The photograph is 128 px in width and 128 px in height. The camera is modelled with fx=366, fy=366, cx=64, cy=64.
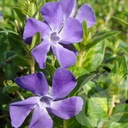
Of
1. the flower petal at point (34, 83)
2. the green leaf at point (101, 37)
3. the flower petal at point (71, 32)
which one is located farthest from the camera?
the green leaf at point (101, 37)

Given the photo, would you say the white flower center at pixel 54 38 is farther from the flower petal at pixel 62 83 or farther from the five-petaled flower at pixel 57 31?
the flower petal at pixel 62 83

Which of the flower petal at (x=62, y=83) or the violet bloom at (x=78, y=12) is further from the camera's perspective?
the violet bloom at (x=78, y=12)

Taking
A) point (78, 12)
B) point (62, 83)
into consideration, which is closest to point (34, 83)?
point (62, 83)

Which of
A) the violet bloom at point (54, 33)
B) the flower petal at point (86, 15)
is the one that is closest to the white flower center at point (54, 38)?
the violet bloom at point (54, 33)

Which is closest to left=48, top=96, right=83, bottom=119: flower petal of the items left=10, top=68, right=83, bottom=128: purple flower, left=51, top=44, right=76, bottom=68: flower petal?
left=10, top=68, right=83, bottom=128: purple flower

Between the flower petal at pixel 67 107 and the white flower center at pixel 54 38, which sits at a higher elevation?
the white flower center at pixel 54 38

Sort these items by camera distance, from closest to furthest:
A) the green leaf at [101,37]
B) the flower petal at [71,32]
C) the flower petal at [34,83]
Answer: the flower petal at [34,83] < the flower petal at [71,32] < the green leaf at [101,37]

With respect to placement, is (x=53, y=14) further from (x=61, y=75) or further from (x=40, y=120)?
(x=40, y=120)
